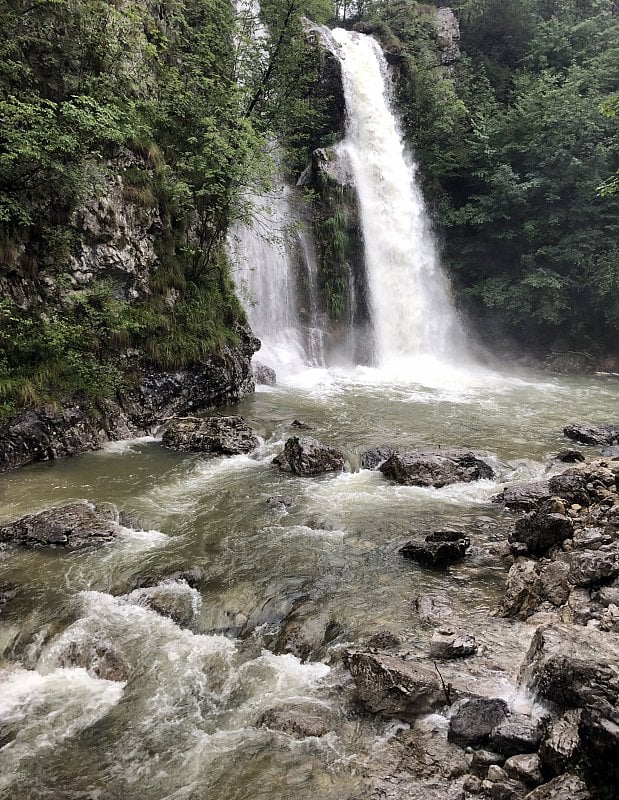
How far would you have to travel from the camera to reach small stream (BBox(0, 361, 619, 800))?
3.99 meters

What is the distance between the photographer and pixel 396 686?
4.42m

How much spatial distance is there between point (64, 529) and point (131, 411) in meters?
4.85

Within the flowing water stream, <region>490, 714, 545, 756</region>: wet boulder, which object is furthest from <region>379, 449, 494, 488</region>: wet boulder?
<region>490, 714, 545, 756</region>: wet boulder

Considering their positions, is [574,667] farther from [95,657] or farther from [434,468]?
[434,468]

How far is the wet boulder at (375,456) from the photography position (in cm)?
1053

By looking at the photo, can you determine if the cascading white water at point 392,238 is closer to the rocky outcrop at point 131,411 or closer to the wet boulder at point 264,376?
the wet boulder at point 264,376

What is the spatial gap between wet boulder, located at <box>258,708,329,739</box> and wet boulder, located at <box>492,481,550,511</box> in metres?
5.42

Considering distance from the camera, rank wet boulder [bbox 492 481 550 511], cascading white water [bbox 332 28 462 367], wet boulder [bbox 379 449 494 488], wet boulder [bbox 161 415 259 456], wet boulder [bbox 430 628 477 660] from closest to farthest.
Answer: wet boulder [bbox 430 628 477 660], wet boulder [bbox 492 481 550 511], wet boulder [bbox 379 449 494 488], wet boulder [bbox 161 415 259 456], cascading white water [bbox 332 28 462 367]

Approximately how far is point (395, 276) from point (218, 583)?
18.9 metres

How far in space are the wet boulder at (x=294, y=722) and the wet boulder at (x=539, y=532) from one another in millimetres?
3792

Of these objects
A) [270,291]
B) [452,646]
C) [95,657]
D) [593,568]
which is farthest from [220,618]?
[270,291]

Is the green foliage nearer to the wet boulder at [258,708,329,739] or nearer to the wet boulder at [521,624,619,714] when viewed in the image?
the wet boulder at [521,624,619,714]

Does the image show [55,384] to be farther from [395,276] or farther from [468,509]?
[395,276]

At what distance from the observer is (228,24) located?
15.1m
